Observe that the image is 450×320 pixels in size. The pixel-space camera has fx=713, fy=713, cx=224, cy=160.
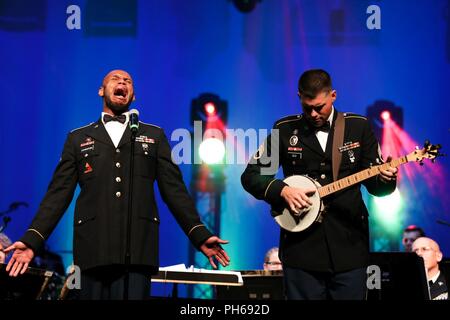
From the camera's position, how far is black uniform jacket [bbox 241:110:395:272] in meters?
4.08

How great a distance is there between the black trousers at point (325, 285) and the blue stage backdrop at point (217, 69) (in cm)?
486

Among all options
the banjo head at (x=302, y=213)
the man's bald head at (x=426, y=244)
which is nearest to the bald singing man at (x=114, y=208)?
the banjo head at (x=302, y=213)

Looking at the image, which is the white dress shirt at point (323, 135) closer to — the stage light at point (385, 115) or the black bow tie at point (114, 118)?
the black bow tie at point (114, 118)

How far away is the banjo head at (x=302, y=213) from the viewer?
13.8 ft

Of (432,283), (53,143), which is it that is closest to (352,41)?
(432,283)

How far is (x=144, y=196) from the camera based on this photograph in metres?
4.23

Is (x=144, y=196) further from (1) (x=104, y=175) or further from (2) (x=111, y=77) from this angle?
(2) (x=111, y=77)

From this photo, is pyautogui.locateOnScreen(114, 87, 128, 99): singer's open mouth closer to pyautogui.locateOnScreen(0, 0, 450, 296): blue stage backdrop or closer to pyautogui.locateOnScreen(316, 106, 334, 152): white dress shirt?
pyautogui.locateOnScreen(316, 106, 334, 152): white dress shirt

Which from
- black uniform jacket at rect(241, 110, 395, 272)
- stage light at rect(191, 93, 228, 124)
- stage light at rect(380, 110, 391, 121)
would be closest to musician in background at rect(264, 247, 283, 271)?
stage light at rect(191, 93, 228, 124)

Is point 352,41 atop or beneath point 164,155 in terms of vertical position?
atop

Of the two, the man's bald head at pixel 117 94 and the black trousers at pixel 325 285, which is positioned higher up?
the man's bald head at pixel 117 94

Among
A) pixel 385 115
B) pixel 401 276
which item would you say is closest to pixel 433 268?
pixel 401 276

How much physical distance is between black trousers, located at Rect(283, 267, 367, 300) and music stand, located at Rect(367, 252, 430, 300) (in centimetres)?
160
